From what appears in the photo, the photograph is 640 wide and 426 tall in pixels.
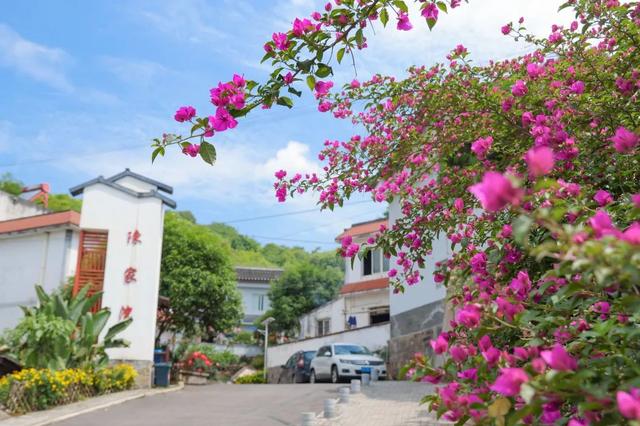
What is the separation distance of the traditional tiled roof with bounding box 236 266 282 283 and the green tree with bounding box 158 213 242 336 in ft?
76.3

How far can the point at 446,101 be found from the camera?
5.21 meters

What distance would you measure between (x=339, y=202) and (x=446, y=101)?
4.47 ft

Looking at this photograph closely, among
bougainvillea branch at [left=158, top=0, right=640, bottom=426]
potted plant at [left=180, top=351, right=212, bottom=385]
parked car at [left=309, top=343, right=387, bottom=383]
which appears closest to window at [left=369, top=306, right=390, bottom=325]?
parked car at [left=309, top=343, right=387, bottom=383]

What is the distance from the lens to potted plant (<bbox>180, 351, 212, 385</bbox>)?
24.4 metres

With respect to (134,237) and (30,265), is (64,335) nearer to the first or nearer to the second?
(134,237)

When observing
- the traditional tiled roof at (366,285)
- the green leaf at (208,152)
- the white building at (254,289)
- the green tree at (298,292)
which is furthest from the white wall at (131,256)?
the white building at (254,289)

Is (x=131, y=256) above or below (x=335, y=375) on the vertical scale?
above

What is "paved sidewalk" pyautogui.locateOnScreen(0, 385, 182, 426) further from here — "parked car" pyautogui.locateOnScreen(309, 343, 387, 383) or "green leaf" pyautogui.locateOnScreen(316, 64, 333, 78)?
"green leaf" pyautogui.locateOnScreen(316, 64, 333, 78)

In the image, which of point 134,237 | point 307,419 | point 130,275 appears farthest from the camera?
point 134,237

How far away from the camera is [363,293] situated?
3164cm

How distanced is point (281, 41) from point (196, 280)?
21996mm

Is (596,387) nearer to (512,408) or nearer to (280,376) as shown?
(512,408)

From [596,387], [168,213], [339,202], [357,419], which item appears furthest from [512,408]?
[168,213]

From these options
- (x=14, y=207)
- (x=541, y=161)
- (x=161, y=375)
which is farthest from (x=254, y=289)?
(x=541, y=161)
